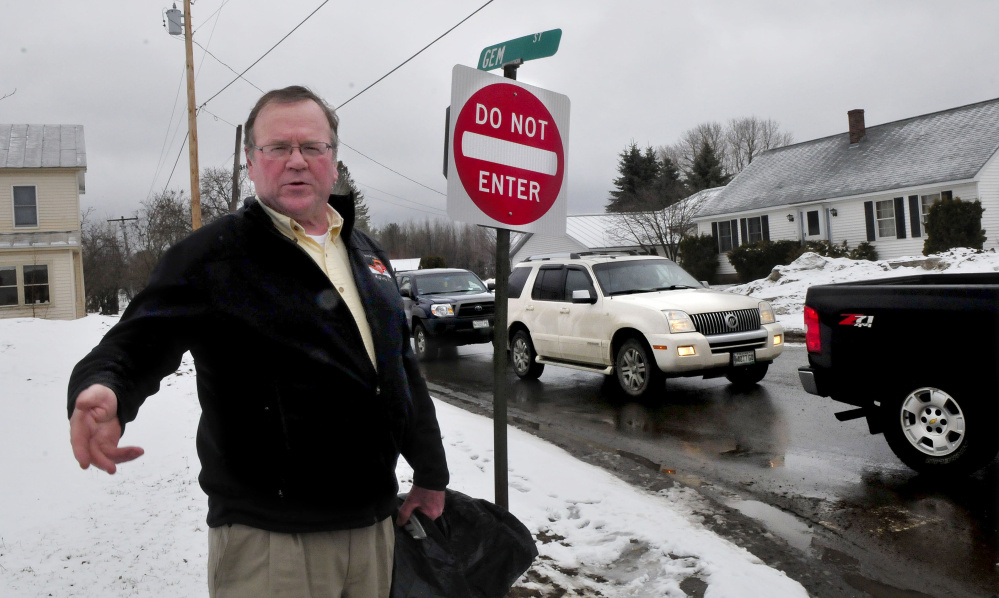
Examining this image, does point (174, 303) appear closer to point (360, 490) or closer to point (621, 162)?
point (360, 490)

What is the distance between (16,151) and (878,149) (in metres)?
33.7

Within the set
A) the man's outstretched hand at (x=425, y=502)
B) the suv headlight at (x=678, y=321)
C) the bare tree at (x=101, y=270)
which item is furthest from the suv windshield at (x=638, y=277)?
the bare tree at (x=101, y=270)

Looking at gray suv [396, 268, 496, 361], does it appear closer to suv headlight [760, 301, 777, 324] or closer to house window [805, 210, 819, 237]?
suv headlight [760, 301, 777, 324]

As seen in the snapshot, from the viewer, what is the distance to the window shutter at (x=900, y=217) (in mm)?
28406

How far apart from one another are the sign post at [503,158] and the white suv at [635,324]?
5.43m

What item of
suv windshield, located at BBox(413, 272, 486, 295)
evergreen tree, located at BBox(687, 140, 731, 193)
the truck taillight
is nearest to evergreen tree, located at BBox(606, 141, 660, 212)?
evergreen tree, located at BBox(687, 140, 731, 193)

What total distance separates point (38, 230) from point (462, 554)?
3193 centimetres

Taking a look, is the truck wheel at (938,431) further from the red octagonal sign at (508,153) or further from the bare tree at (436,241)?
the bare tree at (436,241)

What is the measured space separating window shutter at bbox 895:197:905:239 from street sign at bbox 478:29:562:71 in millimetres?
28453

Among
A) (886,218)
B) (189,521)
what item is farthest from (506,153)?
(886,218)

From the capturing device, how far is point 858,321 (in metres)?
6.02

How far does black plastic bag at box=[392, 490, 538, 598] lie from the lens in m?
2.25

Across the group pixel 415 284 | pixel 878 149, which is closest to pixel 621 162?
pixel 878 149

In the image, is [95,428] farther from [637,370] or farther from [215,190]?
[215,190]
